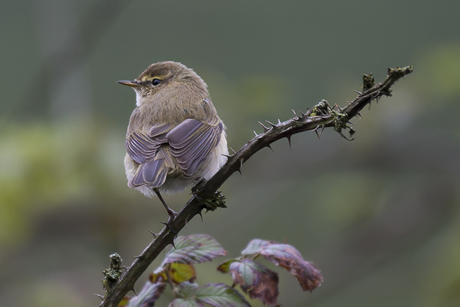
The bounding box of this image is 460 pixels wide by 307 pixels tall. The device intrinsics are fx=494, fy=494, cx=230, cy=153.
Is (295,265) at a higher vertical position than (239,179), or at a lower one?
lower

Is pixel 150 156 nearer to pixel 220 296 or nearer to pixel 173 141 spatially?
pixel 173 141

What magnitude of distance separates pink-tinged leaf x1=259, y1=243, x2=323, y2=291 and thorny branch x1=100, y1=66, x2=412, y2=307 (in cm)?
43

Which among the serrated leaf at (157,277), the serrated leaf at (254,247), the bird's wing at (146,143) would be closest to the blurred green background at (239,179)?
the bird's wing at (146,143)

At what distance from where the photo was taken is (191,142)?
3689 mm

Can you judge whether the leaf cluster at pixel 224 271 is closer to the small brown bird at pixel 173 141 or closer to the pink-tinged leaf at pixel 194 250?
the pink-tinged leaf at pixel 194 250

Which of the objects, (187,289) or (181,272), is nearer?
(187,289)

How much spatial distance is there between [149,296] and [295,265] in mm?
657

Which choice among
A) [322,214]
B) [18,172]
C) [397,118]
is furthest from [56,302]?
[397,118]

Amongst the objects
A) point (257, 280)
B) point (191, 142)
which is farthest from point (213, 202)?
point (191, 142)

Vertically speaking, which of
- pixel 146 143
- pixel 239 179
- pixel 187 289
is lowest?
pixel 187 289

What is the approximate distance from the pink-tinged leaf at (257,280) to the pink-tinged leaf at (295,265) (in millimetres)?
61

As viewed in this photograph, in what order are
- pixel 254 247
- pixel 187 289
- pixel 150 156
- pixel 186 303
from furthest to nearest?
pixel 150 156 < pixel 254 247 < pixel 187 289 < pixel 186 303

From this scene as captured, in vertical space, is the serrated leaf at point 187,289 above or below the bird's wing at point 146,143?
below

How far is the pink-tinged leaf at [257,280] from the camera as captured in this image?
2.06 meters
